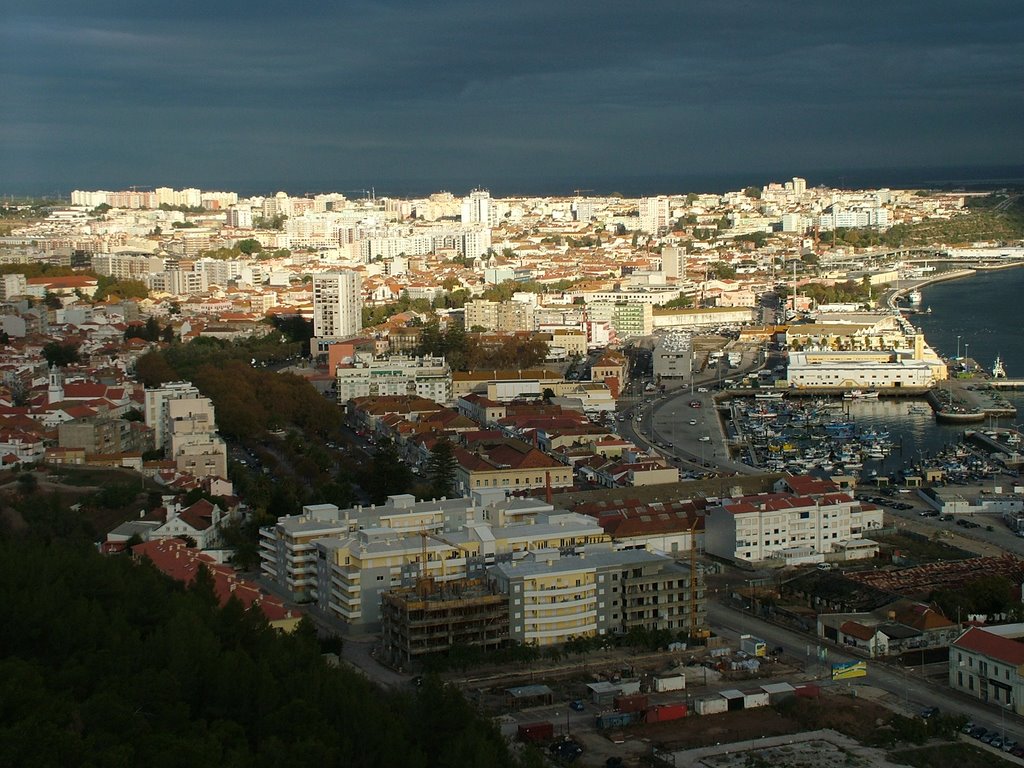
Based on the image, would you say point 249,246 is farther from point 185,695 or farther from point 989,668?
point 989,668

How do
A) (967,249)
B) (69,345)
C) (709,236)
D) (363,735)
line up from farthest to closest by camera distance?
(709,236), (967,249), (69,345), (363,735)

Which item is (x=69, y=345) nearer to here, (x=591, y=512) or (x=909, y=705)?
(x=591, y=512)

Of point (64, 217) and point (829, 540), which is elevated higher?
point (64, 217)

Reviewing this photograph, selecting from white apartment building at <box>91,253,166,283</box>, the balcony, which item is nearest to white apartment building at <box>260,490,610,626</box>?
the balcony

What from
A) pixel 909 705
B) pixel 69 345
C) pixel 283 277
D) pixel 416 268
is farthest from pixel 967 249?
pixel 909 705

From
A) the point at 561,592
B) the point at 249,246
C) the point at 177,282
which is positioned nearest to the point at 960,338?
the point at 177,282

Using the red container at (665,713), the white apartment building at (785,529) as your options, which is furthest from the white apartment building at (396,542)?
the red container at (665,713)
